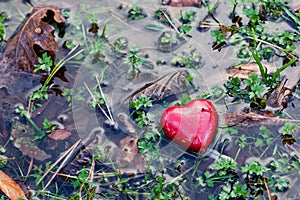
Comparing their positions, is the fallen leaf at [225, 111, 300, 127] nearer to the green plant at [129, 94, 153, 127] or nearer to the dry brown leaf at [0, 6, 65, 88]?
the green plant at [129, 94, 153, 127]

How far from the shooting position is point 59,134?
3.66m

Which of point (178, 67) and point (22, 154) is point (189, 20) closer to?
point (178, 67)

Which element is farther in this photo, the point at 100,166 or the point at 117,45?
the point at 117,45

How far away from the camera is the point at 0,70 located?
12.7 feet

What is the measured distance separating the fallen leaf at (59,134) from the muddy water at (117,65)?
6 cm

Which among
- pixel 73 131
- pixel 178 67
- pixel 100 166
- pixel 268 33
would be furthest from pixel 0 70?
pixel 268 33

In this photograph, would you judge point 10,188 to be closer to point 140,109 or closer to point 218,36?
point 140,109

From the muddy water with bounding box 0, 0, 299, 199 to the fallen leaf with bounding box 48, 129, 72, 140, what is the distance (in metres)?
0.06

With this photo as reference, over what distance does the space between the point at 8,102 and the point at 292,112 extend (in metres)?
2.19

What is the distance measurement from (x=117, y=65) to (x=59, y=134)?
2.38 feet

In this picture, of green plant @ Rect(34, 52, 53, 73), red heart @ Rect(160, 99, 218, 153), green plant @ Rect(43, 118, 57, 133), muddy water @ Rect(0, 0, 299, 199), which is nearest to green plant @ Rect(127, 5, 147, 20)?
muddy water @ Rect(0, 0, 299, 199)

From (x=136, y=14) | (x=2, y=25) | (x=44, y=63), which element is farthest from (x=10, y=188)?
(x=136, y=14)

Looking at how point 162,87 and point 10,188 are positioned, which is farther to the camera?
point 162,87

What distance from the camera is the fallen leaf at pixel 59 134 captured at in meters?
3.65
